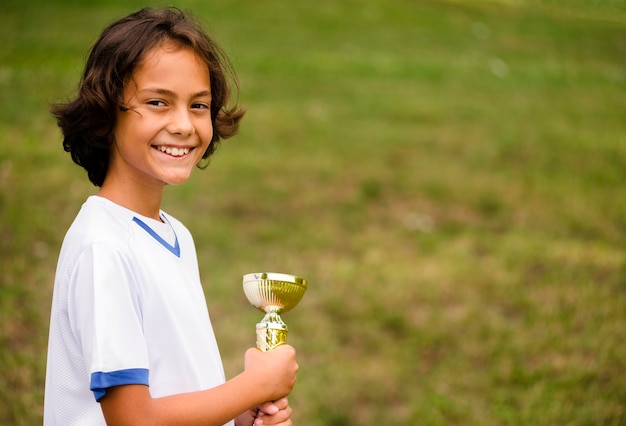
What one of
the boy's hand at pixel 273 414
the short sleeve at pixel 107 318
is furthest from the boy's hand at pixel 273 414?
the short sleeve at pixel 107 318

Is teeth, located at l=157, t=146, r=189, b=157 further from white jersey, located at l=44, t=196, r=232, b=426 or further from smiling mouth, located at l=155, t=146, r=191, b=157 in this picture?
white jersey, located at l=44, t=196, r=232, b=426

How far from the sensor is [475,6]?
712 inches

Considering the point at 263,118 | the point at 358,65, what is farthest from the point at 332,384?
the point at 358,65

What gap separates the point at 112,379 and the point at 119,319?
11 centimetres

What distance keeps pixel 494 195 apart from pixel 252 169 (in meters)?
2.06

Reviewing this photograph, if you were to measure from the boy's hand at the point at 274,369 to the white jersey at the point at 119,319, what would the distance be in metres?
0.10

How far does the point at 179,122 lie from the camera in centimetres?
172

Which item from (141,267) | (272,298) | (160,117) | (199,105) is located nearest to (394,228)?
(272,298)

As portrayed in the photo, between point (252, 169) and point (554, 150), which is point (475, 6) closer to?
point (554, 150)

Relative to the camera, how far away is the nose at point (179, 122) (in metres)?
Result: 1.72

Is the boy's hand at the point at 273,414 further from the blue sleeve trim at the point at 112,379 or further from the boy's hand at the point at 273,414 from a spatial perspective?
the blue sleeve trim at the point at 112,379

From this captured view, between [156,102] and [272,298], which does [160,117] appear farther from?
[272,298]

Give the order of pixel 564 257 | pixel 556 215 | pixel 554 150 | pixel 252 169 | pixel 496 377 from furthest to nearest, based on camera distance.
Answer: pixel 554 150
pixel 252 169
pixel 556 215
pixel 564 257
pixel 496 377

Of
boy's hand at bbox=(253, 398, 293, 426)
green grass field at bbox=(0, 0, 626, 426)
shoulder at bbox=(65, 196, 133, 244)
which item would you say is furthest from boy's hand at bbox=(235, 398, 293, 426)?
green grass field at bbox=(0, 0, 626, 426)
